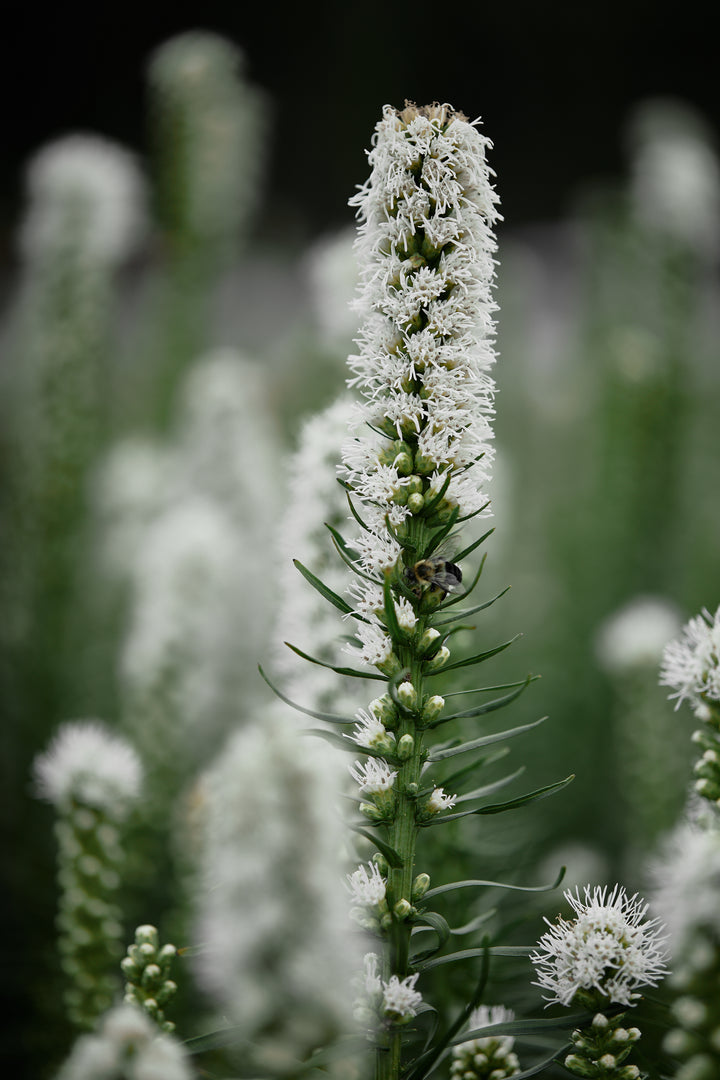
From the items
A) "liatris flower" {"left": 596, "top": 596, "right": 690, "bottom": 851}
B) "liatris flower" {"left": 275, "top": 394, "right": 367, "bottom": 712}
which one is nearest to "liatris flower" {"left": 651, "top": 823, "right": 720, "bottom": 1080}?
"liatris flower" {"left": 275, "top": 394, "right": 367, "bottom": 712}

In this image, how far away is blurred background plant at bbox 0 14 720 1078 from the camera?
6.73ft

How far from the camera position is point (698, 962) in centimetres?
101

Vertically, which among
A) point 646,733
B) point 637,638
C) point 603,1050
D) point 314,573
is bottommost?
point 603,1050

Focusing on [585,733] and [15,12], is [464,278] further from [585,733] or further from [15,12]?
[15,12]

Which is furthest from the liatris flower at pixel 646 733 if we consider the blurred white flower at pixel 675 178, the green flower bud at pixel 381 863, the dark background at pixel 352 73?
the dark background at pixel 352 73

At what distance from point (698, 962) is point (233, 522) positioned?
214 cm

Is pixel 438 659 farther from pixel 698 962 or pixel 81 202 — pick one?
pixel 81 202

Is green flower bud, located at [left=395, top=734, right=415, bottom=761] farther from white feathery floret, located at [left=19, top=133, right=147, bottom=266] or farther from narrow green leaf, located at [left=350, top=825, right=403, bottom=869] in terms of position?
white feathery floret, located at [left=19, top=133, right=147, bottom=266]

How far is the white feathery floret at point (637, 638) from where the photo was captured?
257cm

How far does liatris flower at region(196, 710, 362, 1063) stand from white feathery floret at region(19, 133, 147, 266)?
255 cm

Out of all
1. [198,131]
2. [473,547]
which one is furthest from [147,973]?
[198,131]

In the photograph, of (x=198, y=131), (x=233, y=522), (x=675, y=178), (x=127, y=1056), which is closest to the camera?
(x=127, y=1056)

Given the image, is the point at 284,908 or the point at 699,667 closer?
the point at 284,908

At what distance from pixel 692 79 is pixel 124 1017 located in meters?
7.02
